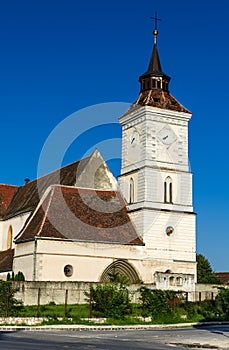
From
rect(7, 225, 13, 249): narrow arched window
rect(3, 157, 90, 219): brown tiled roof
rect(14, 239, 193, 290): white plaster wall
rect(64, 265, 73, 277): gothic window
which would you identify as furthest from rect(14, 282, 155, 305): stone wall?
rect(7, 225, 13, 249): narrow arched window

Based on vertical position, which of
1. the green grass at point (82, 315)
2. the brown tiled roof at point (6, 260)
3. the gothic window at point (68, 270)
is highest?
the brown tiled roof at point (6, 260)

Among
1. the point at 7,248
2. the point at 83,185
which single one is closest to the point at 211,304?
the point at 83,185

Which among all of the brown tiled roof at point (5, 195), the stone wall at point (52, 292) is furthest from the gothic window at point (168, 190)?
the brown tiled roof at point (5, 195)

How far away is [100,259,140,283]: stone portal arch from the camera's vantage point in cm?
4297

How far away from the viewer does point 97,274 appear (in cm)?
4247

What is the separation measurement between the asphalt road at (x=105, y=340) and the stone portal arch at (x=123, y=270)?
1572 cm

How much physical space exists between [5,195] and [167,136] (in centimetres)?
1834

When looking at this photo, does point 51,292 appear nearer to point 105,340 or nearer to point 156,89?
point 105,340

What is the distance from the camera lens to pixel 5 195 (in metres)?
57.8

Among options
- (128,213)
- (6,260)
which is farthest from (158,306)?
(6,260)

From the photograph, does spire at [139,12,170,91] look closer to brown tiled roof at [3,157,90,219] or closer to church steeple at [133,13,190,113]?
church steeple at [133,13,190,113]

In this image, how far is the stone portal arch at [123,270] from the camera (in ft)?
141

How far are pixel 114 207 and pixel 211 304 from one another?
41.0 feet

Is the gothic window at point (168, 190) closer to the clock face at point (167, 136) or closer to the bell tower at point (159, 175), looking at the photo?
the bell tower at point (159, 175)
